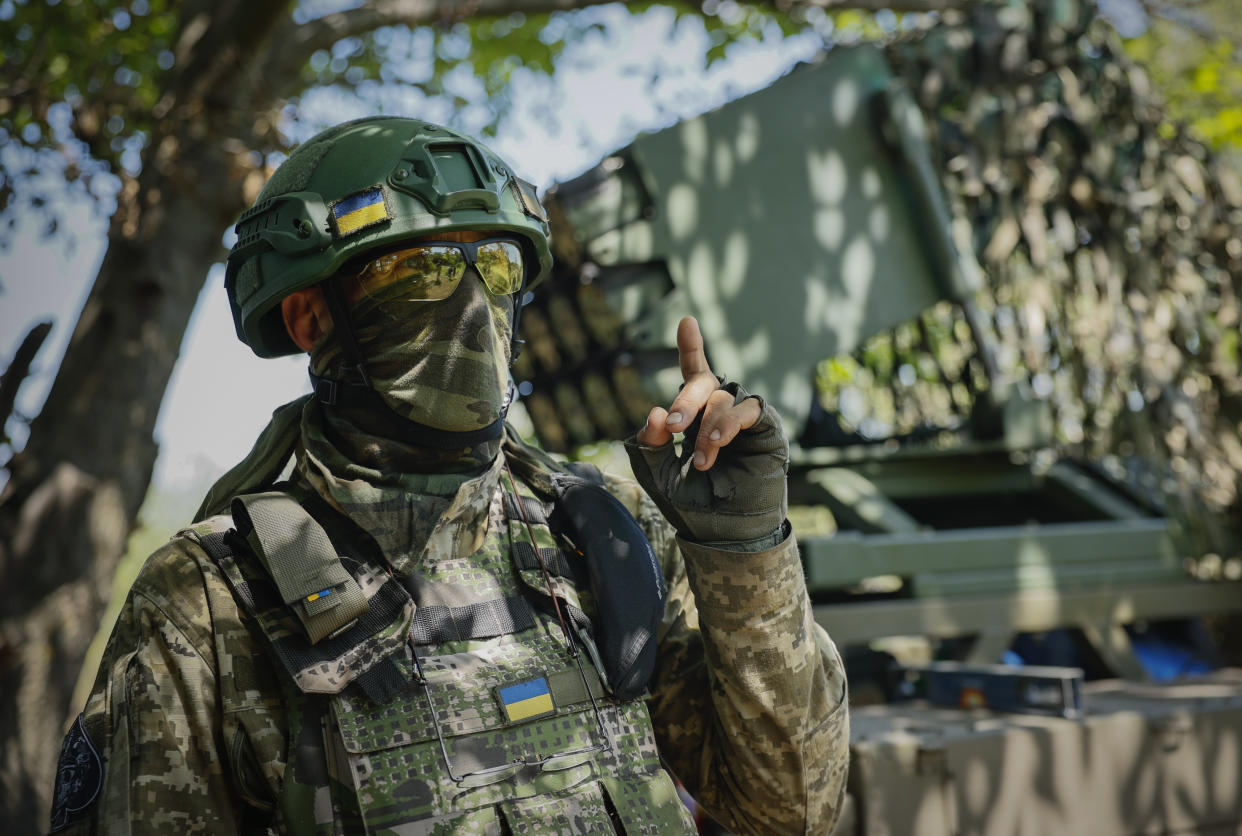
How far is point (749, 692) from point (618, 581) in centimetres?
28

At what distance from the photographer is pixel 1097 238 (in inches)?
187

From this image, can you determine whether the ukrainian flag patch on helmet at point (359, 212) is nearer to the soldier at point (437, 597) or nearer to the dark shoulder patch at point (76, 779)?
the soldier at point (437, 597)

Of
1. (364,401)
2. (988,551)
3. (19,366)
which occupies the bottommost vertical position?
(988,551)

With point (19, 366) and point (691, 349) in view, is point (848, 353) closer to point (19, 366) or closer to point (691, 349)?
point (691, 349)

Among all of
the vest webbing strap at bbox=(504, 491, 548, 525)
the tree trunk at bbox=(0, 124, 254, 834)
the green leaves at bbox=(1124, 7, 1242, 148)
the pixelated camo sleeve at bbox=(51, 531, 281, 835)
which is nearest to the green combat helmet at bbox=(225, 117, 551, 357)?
the vest webbing strap at bbox=(504, 491, 548, 525)

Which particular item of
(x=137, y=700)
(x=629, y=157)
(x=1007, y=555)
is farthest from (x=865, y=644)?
(x=137, y=700)

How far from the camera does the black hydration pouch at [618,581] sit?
1.83m

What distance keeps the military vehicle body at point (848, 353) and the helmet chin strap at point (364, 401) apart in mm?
2061

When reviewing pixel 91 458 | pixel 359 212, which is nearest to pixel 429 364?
pixel 359 212

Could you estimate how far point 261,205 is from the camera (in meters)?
2.05

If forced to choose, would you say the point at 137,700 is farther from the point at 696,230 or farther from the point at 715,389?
the point at 696,230

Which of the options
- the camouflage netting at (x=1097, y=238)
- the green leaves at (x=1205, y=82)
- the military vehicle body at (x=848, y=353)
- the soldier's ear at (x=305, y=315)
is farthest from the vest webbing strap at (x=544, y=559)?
the green leaves at (x=1205, y=82)

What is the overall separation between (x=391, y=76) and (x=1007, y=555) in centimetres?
608

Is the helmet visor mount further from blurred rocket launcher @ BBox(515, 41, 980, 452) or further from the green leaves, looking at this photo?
the green leaves
